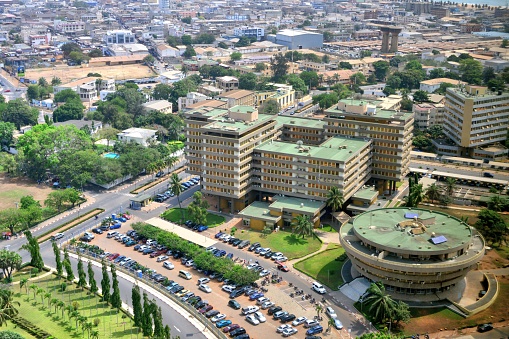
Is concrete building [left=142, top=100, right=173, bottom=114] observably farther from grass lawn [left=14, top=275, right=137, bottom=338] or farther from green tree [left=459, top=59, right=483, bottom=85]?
green tree [left=459, top=59, right=483, bottom=85]

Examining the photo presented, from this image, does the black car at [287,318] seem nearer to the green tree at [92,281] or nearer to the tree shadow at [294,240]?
the tree shadow at [294,240]

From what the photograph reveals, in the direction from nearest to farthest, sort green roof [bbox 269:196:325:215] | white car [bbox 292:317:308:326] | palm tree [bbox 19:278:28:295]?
1. white car [bbox 292:317:308:326]
2. palm tree [bbox 19:278:28:295]
3. green roof [bbox 269:196:325:215]

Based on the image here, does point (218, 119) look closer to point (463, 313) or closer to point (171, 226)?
point (171, 226)

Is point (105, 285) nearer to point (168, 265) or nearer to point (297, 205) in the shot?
point (168, 265)

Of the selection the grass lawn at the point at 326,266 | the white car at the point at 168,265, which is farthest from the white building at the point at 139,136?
the grass lawn at the point at 326,266

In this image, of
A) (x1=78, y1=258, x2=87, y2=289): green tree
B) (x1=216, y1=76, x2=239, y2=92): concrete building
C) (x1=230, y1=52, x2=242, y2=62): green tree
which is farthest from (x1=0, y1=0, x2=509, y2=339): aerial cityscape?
(x1=230, y1=52, x2=242, y2=62): green tree

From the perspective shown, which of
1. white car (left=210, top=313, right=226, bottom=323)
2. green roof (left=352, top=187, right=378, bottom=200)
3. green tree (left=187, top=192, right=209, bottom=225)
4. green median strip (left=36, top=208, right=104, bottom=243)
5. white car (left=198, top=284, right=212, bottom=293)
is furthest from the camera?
green roof (left=352, top=187, right=378, bottom=200)

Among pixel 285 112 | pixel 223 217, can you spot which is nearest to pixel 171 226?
pixel 223 217

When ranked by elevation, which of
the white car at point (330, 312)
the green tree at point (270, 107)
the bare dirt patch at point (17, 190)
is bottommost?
the bare dirt patch at point (17, 190)
